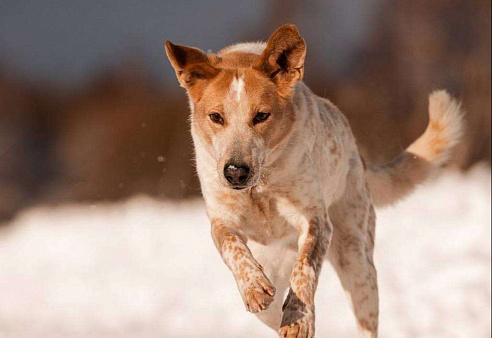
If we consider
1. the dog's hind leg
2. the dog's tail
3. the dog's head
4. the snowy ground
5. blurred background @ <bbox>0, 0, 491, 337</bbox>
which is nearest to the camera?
the dog's head

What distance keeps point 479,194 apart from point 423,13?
112 inches

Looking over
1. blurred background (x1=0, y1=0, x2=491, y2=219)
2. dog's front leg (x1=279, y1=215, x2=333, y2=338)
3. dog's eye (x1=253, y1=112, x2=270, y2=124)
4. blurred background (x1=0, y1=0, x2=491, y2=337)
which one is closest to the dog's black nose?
dog's eye (x1=253, y1=112, x2=270, y2=124)

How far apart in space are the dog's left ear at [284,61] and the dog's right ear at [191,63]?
0.82ft

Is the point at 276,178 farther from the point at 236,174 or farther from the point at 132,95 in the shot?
the point at 132,95

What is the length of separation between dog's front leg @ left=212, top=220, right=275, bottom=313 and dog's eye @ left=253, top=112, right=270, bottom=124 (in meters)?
0.63

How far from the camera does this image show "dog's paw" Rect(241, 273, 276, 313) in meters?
3.66

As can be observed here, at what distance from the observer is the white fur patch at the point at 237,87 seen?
4016mm

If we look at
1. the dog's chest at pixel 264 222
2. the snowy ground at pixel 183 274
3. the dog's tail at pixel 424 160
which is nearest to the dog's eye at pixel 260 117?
the dog's chest at pixel 264 222

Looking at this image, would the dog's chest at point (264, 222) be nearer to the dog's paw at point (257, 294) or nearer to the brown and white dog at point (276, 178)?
the brown and white dog at point (276, 178)

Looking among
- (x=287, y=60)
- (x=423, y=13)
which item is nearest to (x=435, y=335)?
(x=287, y=60)

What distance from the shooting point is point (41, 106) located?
33.3 ft

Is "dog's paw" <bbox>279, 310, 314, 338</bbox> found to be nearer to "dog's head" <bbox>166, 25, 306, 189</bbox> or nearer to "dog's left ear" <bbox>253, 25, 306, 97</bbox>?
"dog's head" <bbox>166, 25, 306, 189</bbox>

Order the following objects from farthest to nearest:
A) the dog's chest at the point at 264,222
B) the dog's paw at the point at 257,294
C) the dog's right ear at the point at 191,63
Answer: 1. the dog's chest at the point at 264,222
2. the dog's right ear at the point at 191,63
3. the dog's paw at the point at 257,294

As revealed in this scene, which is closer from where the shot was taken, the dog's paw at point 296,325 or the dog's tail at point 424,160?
the dog's paw at point 296,325
